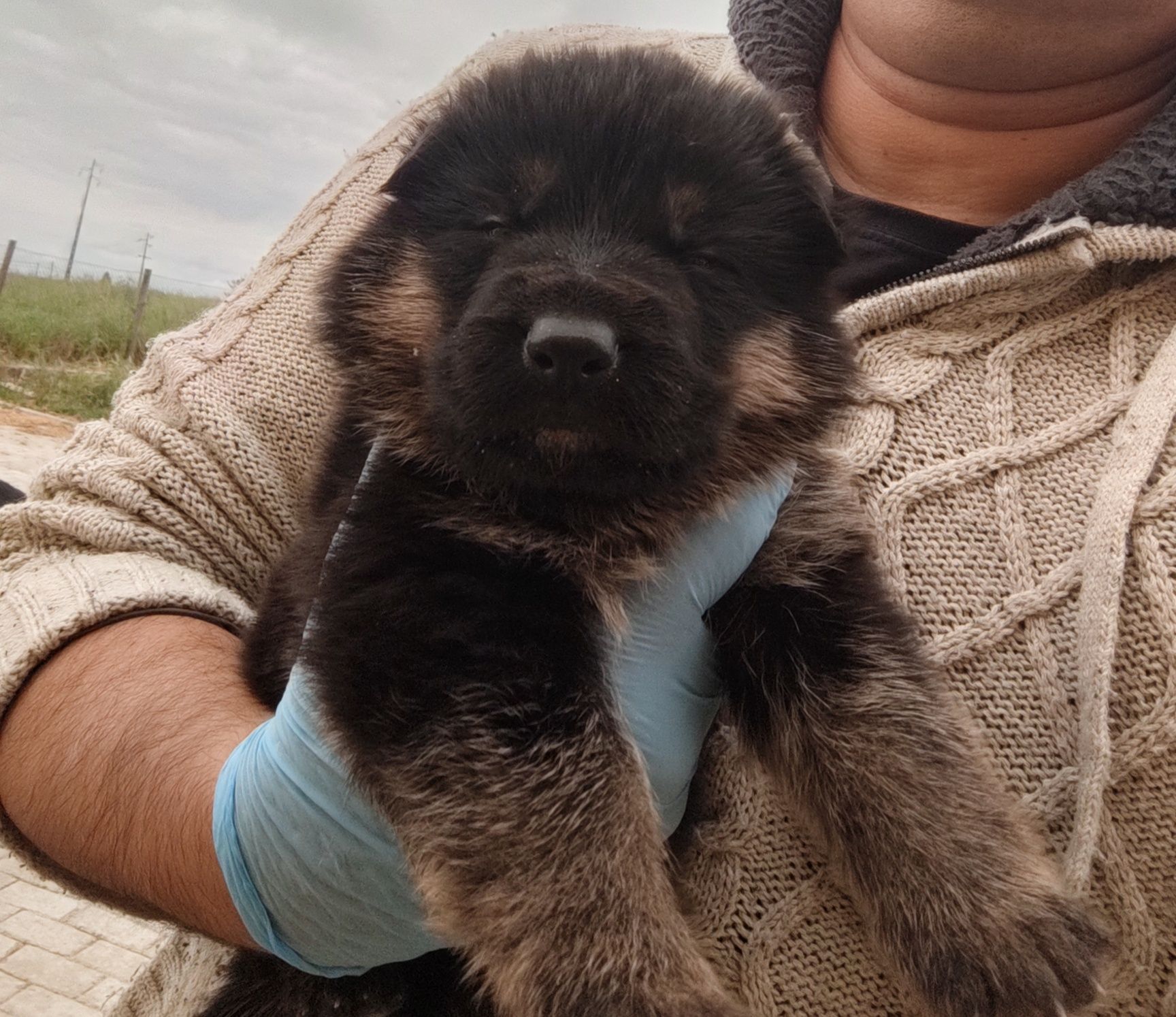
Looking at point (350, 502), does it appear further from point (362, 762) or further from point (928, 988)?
point (928, 988)

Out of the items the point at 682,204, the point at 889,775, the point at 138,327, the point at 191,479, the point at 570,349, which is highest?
the point at 682,204

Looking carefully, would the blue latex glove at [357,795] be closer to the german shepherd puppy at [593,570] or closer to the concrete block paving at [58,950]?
the german shepherd puppy at [593,570]

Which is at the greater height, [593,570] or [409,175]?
[409,175]

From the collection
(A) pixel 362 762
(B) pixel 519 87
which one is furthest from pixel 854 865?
(B) pixel 519 87

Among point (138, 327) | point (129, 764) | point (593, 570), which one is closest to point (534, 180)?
point (593, 570)

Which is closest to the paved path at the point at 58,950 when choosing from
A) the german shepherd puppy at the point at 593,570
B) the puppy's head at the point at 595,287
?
the german shepherd puppy at the point at 593,570

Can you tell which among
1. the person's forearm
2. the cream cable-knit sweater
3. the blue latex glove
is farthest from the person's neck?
the person's forearm

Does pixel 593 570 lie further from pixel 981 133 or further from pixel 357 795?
pixel 981 133
